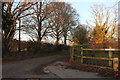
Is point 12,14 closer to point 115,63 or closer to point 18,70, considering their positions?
point 18,70

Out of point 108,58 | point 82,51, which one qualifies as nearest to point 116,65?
point 108,58

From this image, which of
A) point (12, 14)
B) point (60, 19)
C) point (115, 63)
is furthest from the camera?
point (60, 19)

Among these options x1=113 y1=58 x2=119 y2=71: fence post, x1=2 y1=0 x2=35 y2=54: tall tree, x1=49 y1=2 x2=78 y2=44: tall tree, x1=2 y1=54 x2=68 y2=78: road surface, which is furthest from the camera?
x1=49 y1=2 x2=78 y2=44: tall tree

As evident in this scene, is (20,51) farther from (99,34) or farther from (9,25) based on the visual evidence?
(99,34)

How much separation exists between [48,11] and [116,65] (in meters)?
15.8

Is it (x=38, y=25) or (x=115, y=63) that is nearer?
(x=115, y=63)

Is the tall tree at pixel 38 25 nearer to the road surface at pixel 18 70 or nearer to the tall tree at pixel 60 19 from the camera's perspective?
the tall tree at pixel 60 19

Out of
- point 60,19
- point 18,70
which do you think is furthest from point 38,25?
point 18,70

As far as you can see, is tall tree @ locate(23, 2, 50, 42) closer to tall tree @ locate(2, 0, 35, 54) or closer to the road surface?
tall tree @ locate(2, 0, 35, 54)

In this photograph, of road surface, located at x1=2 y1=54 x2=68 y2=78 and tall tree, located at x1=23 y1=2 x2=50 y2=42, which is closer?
road surface, located at x1=2 y1=54 x2=68 y2=78

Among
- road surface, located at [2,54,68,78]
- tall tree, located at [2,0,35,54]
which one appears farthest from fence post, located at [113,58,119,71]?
tall tree, located at [2,0,35,54]

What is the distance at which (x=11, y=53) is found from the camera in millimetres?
15242

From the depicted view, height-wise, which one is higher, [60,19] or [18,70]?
[60,19]

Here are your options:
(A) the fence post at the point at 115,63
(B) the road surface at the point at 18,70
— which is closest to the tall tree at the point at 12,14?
(B) the road surface at the point at 18,70
